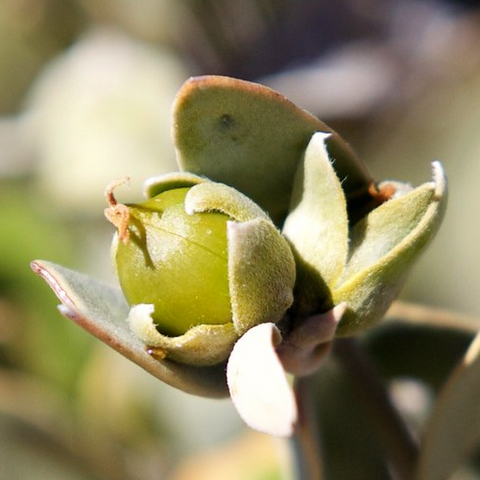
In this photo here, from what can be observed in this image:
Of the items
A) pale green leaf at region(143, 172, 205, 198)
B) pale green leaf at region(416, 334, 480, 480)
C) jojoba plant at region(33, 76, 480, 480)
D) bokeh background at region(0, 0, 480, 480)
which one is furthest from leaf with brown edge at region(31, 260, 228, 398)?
bokeh background at region(0, 0, 480, 480)

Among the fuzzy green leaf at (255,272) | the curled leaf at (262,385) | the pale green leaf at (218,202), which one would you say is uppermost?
the pale green leaf at (218,202)

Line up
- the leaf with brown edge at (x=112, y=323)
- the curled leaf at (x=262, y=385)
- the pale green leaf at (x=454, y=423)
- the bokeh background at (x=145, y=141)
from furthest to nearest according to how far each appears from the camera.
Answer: the bokeh background at (x=145, y=141)
the pale green leaf at (x=454, y=423)
the leaf with brown edge at (x=112, y=323)
the curled leaf at (x=262, y=385)

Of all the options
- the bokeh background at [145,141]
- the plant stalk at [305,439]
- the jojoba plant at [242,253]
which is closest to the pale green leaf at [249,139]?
the jojoba plant at [242,253]

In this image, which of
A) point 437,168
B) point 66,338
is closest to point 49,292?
point 66,338

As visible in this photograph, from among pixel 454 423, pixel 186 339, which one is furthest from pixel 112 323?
pixel 454 423

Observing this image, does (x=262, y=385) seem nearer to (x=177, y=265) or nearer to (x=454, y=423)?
(x=177, y=265)

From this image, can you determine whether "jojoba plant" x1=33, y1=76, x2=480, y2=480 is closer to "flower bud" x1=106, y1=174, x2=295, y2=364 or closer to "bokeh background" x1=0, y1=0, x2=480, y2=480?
"flower bud" x1=106, y1=174, x2=295, y2=364

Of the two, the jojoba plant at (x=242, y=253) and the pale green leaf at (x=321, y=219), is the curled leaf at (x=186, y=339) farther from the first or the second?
the pale green leaf at (x=321, y=219)
